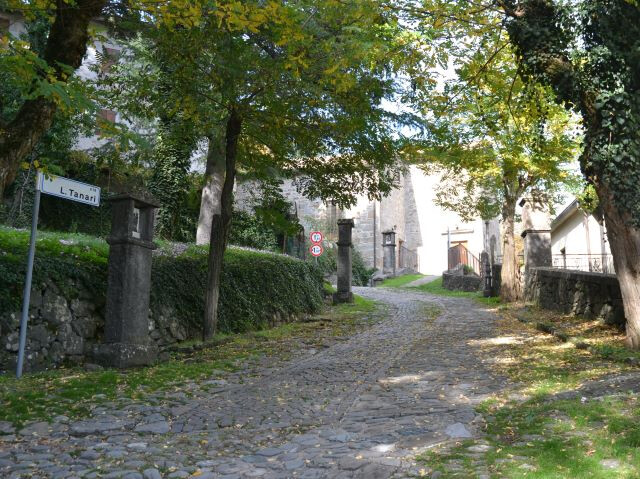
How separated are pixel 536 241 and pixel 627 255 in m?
8.54

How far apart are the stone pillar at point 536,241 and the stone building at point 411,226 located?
1943cm

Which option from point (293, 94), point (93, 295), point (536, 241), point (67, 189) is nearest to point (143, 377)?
point (93, 295)

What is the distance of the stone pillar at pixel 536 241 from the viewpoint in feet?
53.3

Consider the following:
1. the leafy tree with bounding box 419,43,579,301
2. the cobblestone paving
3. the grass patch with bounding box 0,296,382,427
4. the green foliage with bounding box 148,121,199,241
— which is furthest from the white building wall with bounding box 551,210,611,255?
the cobblestone paving

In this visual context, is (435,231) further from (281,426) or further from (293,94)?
(281,426)

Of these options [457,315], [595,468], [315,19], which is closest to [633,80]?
[315,19]

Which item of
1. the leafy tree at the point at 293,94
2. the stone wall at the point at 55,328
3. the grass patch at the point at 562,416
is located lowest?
the grass patch at the point at 562,416

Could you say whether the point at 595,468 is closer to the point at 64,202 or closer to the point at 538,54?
the point at 538,54

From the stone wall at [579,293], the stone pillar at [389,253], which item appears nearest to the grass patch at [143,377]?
the stone wall at [579,293]

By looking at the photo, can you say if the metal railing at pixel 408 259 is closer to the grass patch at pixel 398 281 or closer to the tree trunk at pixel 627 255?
the grass patch at pixel 398 281

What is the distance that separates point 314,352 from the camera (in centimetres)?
1012

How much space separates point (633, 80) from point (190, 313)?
7667 mm

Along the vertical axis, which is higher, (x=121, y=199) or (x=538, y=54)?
(x=538, y=54)

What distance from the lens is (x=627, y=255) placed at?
7988 mm
